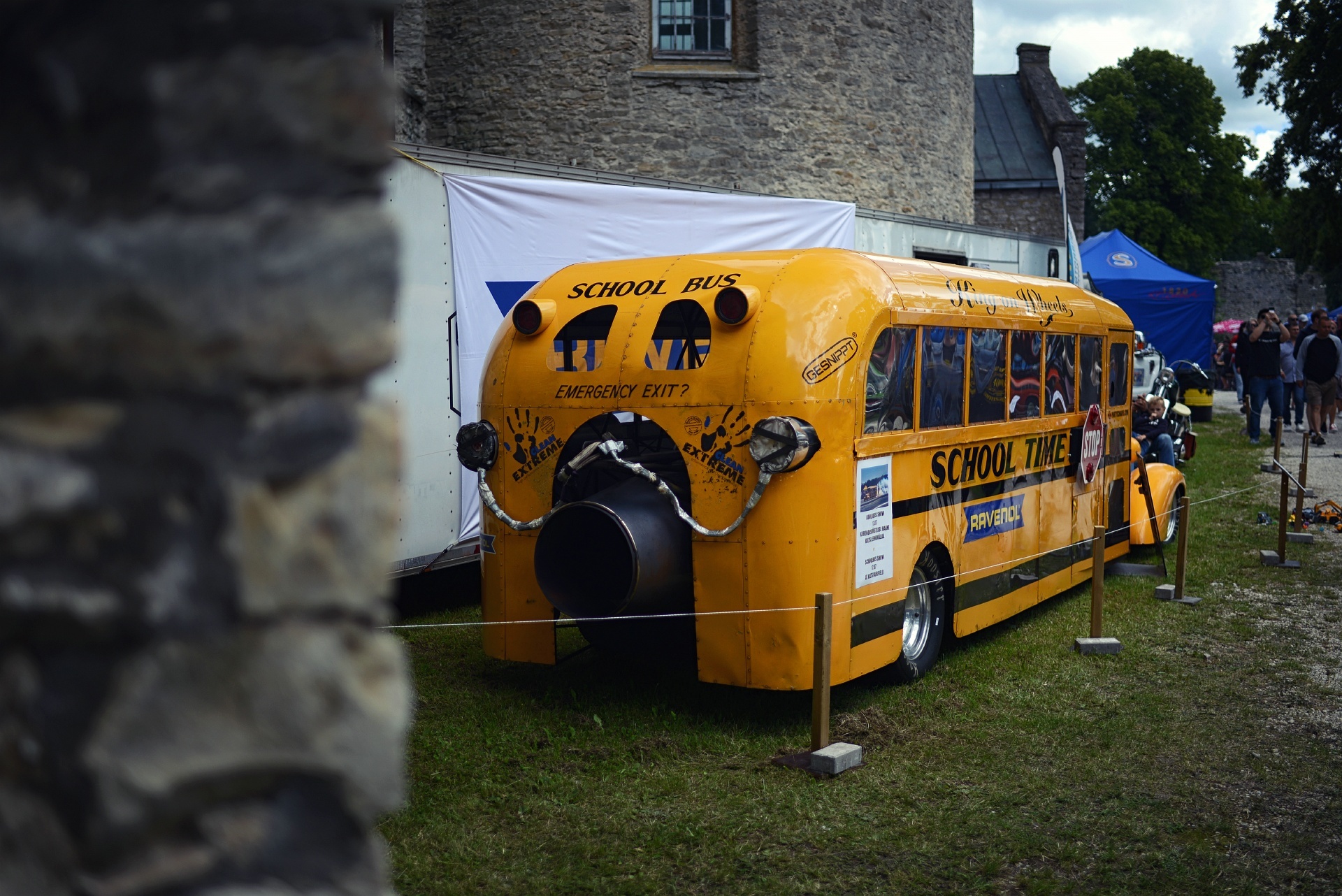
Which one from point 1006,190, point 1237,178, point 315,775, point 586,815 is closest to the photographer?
point 315,775

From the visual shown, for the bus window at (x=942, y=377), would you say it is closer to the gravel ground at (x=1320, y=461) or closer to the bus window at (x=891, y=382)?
the bus window at (x=891, y=382)

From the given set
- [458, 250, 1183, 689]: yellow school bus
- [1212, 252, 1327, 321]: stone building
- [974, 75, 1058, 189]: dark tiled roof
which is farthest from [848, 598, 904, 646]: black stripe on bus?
[1212, 252, 1327, 321]: stone building

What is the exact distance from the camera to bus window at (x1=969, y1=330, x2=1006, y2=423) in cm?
725

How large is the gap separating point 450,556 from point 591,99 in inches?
495

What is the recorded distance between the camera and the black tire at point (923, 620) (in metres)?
6.93

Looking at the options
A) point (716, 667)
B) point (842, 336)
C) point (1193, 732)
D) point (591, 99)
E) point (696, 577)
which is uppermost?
point (591, 99)

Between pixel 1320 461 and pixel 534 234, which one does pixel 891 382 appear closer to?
pixel 534 234

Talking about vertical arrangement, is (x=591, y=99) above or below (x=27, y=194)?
above

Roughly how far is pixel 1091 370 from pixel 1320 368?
11.6 m

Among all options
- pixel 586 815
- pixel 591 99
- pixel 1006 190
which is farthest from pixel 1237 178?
pixel 586 815

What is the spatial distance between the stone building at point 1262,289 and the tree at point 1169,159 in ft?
10.4

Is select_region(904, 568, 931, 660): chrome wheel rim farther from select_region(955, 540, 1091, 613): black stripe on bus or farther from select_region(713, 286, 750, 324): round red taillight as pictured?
select_region(713, 286, 750, 324): round red taillight

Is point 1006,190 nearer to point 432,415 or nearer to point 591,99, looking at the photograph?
point 591,99

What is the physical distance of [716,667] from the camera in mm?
6105
